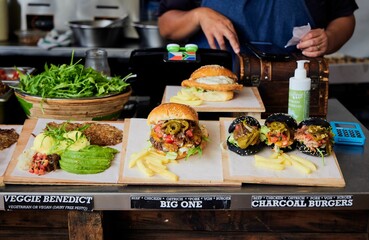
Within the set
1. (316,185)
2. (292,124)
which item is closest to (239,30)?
(292,124)

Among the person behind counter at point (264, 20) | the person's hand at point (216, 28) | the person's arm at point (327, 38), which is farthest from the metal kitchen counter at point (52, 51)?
the person's arm at point (327, 38)

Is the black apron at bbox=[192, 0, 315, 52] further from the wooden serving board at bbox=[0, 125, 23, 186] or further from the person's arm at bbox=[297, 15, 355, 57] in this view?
the wooden serving board at bbox=[0, 125, 23, 186]

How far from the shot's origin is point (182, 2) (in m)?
3.86

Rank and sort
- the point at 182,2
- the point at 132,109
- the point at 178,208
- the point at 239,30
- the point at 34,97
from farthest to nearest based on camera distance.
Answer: the point at 182,2 < the point at 239,30 < the point at 132,109 < the point at 34,97 < the point at 178,208

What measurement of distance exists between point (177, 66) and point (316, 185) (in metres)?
1.14

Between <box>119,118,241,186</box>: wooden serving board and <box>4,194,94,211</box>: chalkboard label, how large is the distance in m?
0.14

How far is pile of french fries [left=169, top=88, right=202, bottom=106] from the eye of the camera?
2502 millimetres

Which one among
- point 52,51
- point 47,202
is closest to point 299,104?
point 47,202

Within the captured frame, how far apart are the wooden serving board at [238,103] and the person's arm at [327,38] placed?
575mm

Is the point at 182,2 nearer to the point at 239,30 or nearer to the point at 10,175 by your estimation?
the point at 239,30

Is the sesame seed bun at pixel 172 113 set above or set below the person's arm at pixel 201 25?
below

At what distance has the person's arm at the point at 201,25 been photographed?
Answer: 337 centimetres

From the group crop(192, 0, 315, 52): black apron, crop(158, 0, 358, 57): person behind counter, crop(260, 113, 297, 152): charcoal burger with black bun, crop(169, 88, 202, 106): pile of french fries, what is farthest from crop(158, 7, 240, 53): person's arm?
crop(260, 113, 297, 152): charcoal burger with black bun

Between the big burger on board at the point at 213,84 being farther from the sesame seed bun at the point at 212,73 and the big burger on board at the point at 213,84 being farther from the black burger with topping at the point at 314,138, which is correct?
the black burger with topping at the point at 314,138
